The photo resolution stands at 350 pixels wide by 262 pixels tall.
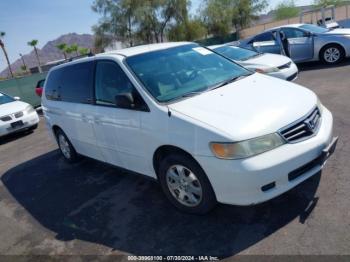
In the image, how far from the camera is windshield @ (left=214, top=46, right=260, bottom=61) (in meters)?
9.65

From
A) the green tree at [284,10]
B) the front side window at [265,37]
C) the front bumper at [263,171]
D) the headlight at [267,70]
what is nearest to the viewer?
the front bumper at [263,171]

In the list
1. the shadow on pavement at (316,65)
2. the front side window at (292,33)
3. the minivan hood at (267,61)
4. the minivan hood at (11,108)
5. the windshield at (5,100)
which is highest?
the front side window at (292,33)

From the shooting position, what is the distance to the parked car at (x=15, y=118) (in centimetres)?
957

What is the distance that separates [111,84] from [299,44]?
30.2 feet

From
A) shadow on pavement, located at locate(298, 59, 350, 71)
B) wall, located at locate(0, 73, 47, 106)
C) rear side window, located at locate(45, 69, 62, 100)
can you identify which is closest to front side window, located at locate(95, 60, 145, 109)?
rear side window, located at locate(45, 69, 62, 100)

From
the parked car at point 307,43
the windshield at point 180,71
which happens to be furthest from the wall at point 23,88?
the windshield at point 180,71

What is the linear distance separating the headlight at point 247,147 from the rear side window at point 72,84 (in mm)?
2317

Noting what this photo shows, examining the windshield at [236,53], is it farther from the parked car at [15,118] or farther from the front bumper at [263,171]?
the front bumper at [263,171]

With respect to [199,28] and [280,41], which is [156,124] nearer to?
[280,41]

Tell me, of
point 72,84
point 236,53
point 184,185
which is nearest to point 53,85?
point 72,84

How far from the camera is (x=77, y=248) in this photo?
140 inches

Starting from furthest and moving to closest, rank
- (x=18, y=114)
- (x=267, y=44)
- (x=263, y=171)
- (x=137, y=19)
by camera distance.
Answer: (x=137, y=19) < (x=267, y=44) < (x=18, y=114) < (x=263, y=171)

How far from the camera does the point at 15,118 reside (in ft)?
32.0

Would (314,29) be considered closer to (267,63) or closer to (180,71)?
(267,63)
